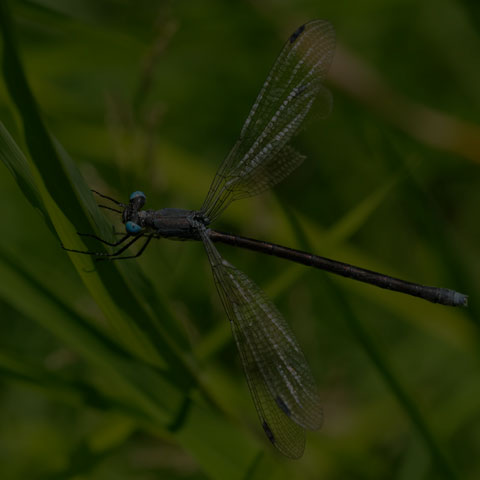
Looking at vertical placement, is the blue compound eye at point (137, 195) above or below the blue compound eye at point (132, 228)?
above

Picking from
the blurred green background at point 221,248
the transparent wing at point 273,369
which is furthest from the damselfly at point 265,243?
the blurred green background at point 221,248

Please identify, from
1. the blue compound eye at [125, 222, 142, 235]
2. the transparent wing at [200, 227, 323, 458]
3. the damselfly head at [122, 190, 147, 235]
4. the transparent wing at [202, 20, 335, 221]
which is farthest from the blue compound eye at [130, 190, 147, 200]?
the transparent wing at [200, 227, 323, 458]

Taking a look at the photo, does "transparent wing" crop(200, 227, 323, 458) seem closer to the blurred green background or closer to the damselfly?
the damselfly

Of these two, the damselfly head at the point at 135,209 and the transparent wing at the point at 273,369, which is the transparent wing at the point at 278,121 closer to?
the damselfly head at the point at 135,209

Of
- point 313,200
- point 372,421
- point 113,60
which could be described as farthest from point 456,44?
point 372,421

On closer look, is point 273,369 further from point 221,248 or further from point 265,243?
point 221,248

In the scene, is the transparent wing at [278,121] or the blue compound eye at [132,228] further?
the transparent wing at [278,121]

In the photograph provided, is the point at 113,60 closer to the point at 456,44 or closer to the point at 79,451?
the point at 79,451
